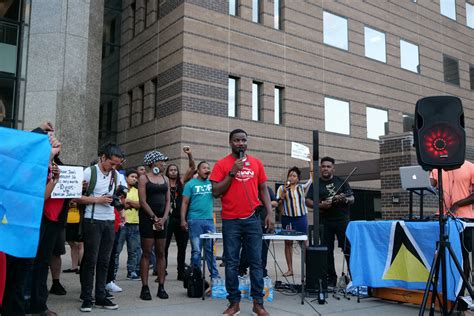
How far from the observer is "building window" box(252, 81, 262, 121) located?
18.5 m

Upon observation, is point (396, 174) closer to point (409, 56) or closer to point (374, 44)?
point (374, 44)

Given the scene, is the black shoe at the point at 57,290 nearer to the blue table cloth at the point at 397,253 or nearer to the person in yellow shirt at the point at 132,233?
the person in yellow shirt at the point at 132,233

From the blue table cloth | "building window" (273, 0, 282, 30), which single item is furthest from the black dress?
"building window" (273, 0, 282, 30)

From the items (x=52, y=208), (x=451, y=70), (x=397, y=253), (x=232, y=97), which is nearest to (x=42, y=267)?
(x=52, y=208)

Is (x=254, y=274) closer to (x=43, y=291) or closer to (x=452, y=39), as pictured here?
(x=43, y=291)

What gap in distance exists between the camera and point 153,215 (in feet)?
20.5

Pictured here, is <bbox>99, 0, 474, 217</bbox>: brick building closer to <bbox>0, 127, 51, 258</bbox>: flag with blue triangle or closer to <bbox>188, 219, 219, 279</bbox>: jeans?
<bbox>188, 219, 219, 279</bbox>: jeans

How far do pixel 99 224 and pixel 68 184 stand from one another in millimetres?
731

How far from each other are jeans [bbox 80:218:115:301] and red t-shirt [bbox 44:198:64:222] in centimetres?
52

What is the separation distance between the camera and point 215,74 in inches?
682

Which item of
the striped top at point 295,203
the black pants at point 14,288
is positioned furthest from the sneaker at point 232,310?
the striped top at point 295,203

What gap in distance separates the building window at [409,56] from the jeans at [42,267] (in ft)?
73.5

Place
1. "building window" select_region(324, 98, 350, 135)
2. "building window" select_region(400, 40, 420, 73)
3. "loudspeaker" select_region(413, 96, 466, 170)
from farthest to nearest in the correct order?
1. "building window" select_region(400, 40, 420, 73)
2. "building window" select_region(324, 98, 350, 135)
3. "loudspeaker" select_region(413, 96, 466, 170)

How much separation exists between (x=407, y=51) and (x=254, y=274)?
72.5ft
